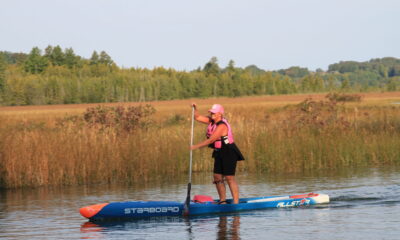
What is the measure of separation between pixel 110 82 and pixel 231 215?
287 ft

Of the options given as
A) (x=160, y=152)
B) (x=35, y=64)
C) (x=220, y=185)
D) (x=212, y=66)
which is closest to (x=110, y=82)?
(x=35, y=64)

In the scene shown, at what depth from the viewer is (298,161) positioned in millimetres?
22172

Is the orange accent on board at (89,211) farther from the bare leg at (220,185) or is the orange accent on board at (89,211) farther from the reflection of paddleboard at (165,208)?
the bare leg at (220,185)

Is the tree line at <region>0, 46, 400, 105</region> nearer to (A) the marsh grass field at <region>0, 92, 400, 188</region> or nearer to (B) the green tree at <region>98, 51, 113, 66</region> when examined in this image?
(B) the green tree at <region>98, 51, 113, 66</region>

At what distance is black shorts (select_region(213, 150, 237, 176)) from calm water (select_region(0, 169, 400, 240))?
32.5 inches

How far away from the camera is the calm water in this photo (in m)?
12.1

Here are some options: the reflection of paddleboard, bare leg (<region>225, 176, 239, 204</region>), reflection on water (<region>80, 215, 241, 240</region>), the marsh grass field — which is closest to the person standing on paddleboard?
bare leg (<region>225, 176, 239, 204</region>)

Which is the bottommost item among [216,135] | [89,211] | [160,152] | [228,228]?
[228,228]

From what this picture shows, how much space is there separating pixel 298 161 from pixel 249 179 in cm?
249

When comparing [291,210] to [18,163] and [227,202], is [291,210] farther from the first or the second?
[18,163]

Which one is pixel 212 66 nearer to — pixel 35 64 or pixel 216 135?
pixel 35 64

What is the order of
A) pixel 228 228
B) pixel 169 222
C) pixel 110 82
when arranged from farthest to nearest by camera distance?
pixel 110 82, pixel 169 222, pixel 228 228

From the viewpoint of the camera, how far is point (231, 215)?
14016mm

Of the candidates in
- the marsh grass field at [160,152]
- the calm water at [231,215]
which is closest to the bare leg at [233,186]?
the calm water at [231,215]
